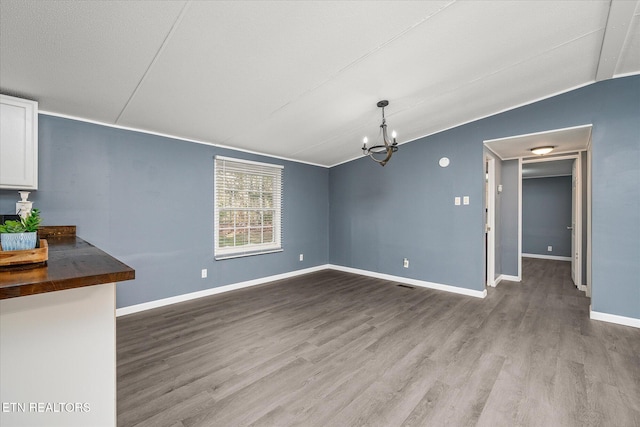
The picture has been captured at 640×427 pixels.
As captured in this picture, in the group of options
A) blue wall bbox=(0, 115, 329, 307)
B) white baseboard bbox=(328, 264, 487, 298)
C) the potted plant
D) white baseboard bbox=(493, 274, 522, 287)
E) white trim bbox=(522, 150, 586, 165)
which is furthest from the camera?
white baseboard bbox=(493, 274, 522, 287)

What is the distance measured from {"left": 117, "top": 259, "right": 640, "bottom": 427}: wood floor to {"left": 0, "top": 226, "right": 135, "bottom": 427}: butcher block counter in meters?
0.67

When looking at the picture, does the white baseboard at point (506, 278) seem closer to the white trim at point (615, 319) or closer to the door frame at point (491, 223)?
the door frame at point (491, 223)

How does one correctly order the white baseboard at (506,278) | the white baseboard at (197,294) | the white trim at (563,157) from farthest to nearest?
the white baseboard at (506,278) → the white trim at (563,157) → the white baseboard at (197,294)

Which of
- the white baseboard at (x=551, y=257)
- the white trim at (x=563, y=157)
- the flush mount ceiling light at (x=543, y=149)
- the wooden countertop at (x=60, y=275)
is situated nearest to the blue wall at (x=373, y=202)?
the white trim at (x=563, y=157)

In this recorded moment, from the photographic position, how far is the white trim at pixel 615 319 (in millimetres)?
2990

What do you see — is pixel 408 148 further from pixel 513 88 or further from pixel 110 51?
pixel 110 51

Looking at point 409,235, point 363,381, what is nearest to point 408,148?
point 409,235

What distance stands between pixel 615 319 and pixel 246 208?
4921 mm

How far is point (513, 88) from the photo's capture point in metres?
3.24

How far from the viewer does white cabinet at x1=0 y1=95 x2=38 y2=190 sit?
2.32m

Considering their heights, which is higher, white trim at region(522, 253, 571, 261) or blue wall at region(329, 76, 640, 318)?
blue wall at region(329, 76, 640, 318)

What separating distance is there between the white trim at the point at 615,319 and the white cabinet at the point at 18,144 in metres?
5.97

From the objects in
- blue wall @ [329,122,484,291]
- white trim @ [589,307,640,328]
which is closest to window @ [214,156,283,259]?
blue wall @ [329,122,484,291]

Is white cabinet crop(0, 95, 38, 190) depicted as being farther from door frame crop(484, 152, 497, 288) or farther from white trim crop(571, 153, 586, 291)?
white trim crop(571, 153, 586, 291)
